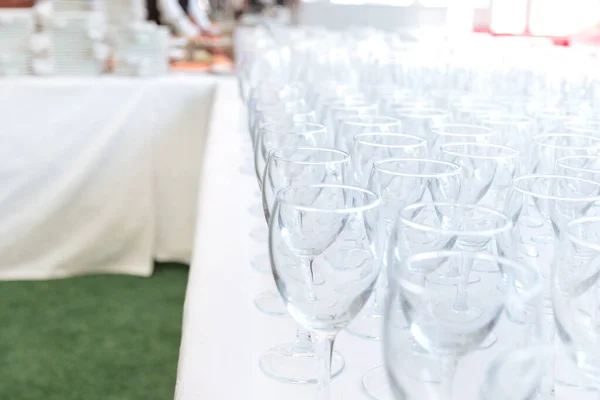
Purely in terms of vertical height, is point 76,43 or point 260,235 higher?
point 76,43

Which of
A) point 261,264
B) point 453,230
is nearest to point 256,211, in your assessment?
point 261,264

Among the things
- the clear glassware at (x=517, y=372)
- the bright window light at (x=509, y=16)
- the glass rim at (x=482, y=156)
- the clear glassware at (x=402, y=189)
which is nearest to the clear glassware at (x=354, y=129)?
the glass rim at (x=482, y=156)

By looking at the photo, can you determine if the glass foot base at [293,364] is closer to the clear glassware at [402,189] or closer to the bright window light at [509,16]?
the clear glassware at [402,189]

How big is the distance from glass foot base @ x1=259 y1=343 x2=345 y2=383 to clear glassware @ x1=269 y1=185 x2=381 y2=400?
76 millimetres

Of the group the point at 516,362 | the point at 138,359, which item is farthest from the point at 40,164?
the point at 516,362

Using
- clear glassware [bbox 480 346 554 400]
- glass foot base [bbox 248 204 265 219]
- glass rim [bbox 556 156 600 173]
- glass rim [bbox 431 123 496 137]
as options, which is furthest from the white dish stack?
clear glassware [bbox 480 346 554 400]

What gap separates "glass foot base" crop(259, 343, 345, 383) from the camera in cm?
70

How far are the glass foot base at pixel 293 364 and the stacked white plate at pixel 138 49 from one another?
2597 millimetres

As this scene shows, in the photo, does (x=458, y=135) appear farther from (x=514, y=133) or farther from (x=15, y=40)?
(x=15, y=40)

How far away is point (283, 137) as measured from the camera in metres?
1.00

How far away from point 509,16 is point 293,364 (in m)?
6.56

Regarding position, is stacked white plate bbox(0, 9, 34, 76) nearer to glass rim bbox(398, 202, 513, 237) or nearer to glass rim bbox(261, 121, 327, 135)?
glass rim bbox(261, 121, 327, 135)

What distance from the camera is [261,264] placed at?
3.24 feet

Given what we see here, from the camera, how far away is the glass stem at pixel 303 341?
2.46ft
